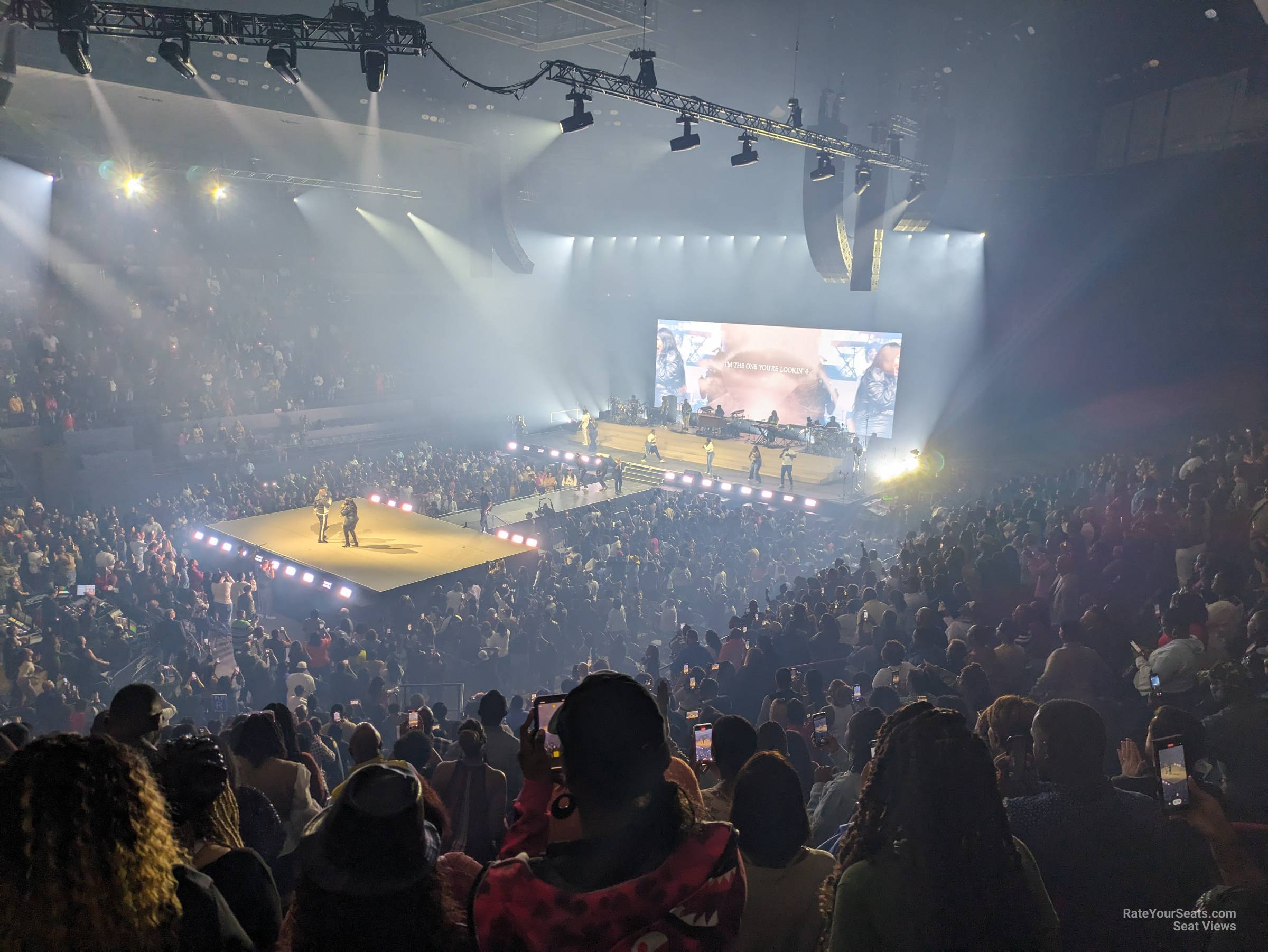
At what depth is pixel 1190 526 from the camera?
26.0ft

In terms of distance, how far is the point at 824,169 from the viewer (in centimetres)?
1560

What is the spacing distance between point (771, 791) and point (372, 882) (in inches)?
38.8

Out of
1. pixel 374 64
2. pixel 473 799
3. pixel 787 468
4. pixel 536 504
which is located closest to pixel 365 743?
pixel 473 799

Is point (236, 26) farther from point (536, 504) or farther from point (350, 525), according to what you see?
point (536, 504)

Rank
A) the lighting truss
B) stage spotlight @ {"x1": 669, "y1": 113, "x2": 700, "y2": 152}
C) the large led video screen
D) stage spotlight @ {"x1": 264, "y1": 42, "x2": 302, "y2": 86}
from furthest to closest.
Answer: the large led video screen < stage spotlight @ {"x1": 669, "y1": 113, "x2": 700, "y2": 152} < stage spotlight @ {"x1": 264, "y1": 42, "x2": 302, "y2": 86} < the lighting truss

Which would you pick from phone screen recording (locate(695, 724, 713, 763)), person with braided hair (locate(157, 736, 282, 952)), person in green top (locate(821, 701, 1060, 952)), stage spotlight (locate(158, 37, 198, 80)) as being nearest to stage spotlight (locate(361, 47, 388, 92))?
stage spotlight (locate(158, 37, 198, 80))

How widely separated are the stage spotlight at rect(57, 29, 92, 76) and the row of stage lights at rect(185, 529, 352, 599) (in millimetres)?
8129

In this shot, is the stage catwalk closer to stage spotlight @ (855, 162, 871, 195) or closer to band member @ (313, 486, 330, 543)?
band member @ (313, 486, 330, 543)

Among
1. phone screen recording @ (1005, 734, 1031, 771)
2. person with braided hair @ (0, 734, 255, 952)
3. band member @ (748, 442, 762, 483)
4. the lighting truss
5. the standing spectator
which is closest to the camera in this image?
person with braided hair @ (0, 734, 255, 952)

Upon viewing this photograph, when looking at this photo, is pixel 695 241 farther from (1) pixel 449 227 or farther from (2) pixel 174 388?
(2) pixel 174 388

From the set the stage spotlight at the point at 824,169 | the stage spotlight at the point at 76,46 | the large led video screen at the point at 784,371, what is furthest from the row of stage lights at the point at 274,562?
the large led video screen at the point at 784,371

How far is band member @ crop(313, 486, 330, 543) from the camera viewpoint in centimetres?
1555

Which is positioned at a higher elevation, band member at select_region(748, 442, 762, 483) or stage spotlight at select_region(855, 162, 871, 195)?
stage spotlight at select_region(855, 162, 871, 195)

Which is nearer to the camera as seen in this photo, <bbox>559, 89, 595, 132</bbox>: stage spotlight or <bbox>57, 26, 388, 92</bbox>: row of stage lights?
<bbox>57, 26, 388, 92</bbox>: row of stage lights
